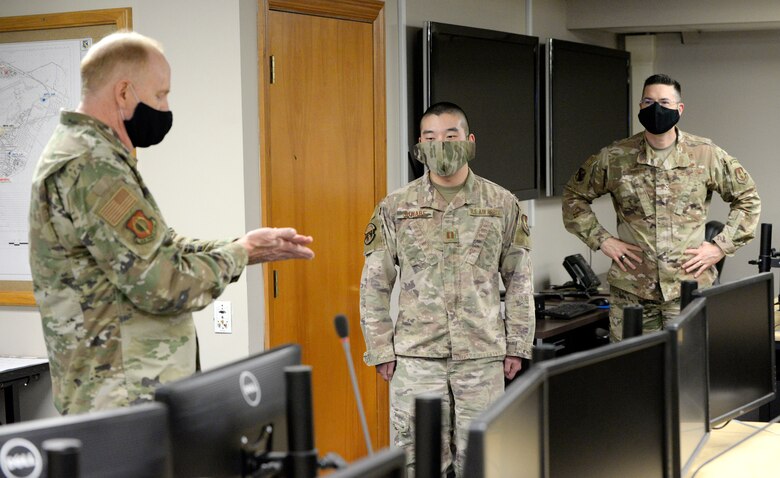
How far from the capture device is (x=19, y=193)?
3895 mm

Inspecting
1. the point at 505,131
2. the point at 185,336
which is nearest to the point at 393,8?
the point at 505,131

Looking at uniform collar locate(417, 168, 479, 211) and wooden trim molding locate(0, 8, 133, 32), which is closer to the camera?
uniform collar locate(417, 168, 479, 211)

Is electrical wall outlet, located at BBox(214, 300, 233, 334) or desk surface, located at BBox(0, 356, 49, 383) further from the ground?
electrical wall outlet, located at BBox(214, 300, 233, 334)

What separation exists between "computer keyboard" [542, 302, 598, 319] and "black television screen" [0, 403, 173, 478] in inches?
145

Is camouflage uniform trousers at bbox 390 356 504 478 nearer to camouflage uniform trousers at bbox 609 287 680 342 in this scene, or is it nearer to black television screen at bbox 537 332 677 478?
camouflage uniform trousers at bbox 609 287 680 342

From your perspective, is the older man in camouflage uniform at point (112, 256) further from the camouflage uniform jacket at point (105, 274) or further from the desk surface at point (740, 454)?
the desk surface at point (740, 454)

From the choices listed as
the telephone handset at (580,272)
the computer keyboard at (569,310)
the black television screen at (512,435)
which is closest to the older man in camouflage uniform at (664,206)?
the computer keyboard at (569,310)

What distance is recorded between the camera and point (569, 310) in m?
4.98

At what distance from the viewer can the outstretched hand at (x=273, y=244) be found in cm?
240

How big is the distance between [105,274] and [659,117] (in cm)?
233

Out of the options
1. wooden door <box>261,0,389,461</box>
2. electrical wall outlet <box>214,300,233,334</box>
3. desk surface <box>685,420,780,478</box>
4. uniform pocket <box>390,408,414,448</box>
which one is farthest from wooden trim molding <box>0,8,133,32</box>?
desk surface <box>685,420,780,478</box>

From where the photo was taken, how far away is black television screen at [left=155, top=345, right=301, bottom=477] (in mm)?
1429

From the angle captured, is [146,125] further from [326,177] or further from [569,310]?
[569,310]

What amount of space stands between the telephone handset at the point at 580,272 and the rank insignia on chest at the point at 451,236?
256 cm
